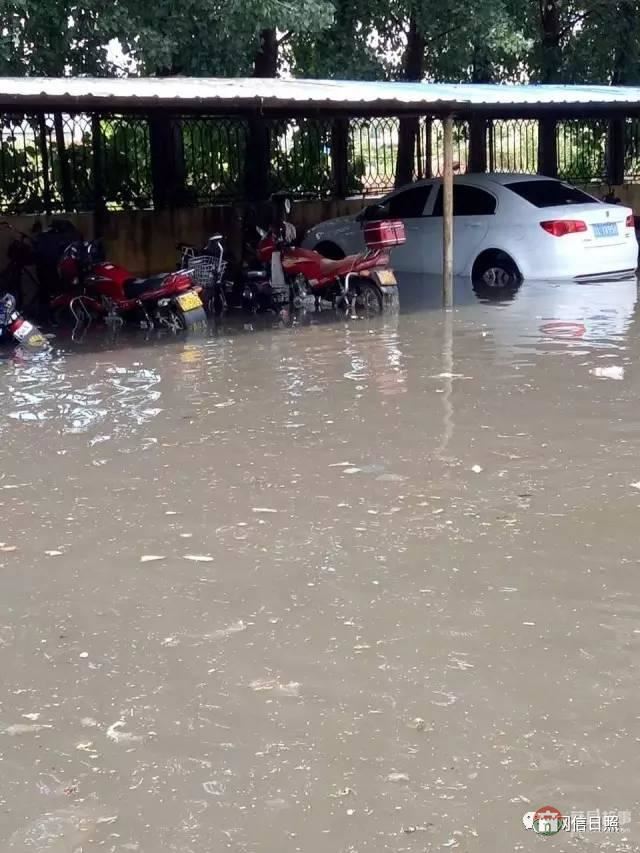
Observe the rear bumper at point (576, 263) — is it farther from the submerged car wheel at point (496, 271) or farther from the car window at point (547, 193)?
the car window at point (547, 193)

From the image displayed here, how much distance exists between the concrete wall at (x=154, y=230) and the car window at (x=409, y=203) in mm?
3550

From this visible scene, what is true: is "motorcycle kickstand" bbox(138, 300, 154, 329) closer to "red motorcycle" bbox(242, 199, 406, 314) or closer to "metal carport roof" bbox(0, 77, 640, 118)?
"red motorcycle" bbox(242, 199, 406, 314)

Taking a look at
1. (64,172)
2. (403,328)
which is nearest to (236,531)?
(403,328)

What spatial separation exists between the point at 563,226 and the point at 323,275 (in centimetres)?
284

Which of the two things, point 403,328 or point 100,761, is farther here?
point 403,328

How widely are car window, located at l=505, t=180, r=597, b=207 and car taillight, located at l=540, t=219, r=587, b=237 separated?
1.26 ft

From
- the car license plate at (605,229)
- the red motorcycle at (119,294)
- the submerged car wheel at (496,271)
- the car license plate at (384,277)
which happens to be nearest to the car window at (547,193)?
the car license plate at (605,229)

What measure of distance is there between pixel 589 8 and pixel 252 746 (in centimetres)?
1887

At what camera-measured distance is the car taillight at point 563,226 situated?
1283 cm

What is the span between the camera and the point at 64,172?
16500mm

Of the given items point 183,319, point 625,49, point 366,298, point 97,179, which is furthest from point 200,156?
point 625,49

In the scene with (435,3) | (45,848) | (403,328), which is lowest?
(45,848)

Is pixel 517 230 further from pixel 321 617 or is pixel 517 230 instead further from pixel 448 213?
pixel 321 617

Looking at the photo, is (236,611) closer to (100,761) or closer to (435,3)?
(100,761)
